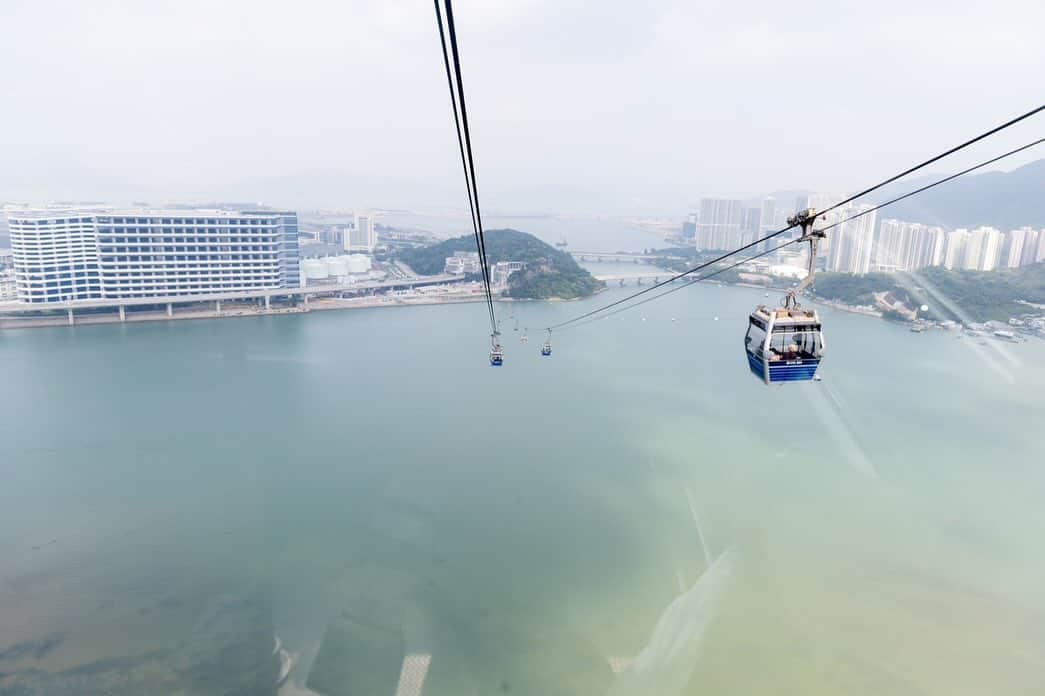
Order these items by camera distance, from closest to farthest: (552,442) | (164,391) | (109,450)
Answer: (109,450)
(552,442)
(164,391)

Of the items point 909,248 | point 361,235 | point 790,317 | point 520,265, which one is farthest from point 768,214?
point 790,317

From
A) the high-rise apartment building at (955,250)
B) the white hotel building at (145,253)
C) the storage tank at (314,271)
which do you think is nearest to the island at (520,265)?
the storage tank at (314,271)

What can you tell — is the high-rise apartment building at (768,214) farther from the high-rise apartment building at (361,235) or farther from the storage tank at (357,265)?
the storage tank at (357,265)

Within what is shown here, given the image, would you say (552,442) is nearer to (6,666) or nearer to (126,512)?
(126,512)

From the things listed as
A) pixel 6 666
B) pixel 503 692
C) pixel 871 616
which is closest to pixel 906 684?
pixel 871 616

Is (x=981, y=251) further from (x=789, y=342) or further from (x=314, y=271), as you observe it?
(x=314, y=271)

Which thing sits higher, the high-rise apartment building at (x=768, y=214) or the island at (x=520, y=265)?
the high-rise apartment building at (x=768, y=214)

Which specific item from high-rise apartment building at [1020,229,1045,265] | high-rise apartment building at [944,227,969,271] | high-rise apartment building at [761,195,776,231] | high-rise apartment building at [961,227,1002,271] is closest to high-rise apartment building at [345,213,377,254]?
high-rise apartment building at [761,195,776,231]
